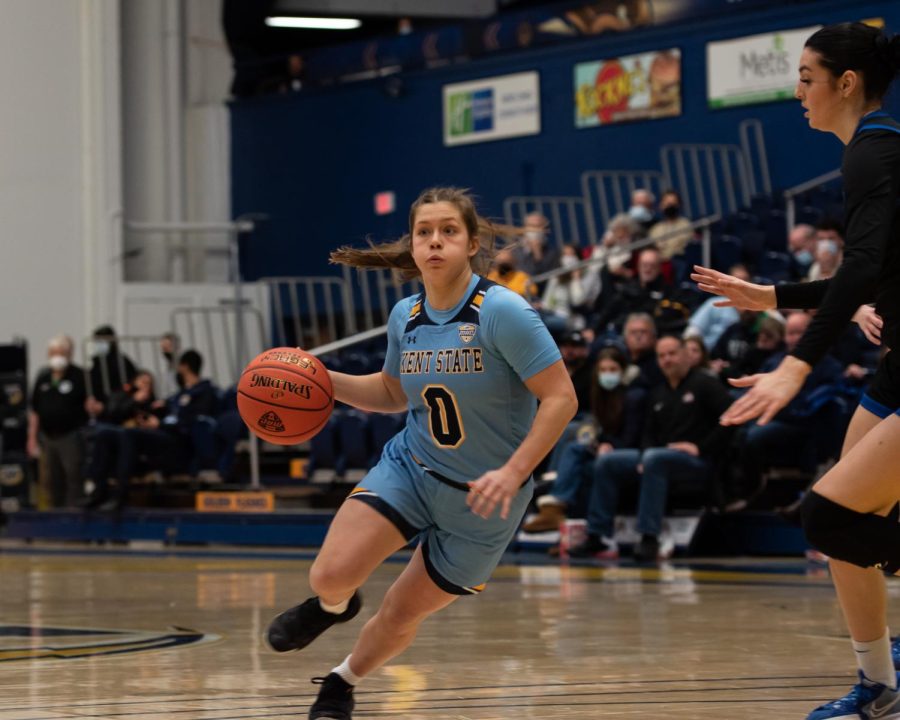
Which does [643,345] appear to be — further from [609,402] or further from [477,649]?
[477,649]

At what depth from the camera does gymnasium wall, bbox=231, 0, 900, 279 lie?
1822 centimetres

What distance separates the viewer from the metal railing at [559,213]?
64.1 feet

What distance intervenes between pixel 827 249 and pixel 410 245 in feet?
26.0

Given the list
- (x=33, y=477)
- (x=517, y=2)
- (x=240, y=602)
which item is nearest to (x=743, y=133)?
(x=517, y=2)

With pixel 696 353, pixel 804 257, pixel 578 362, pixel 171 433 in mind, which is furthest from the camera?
pixel 171 433

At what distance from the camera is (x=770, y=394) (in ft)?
12.9

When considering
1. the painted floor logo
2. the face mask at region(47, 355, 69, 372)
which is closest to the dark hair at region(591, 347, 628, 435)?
the painted floor logo

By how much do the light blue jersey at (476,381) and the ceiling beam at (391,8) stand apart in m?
19.5

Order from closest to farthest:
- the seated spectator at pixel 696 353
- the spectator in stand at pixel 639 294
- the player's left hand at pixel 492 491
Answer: the player's left hand at pixel 492 491 < the seated spectator at pixel 696 353 < the spectator in stand at pixel 639 294

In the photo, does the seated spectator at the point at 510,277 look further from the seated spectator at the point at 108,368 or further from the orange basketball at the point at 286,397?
the orange basketball at the point at 286,397

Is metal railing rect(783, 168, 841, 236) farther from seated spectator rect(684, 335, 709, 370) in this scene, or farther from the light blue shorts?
the light blue shorts

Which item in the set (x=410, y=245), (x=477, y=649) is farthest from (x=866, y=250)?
(x=477, y=649)

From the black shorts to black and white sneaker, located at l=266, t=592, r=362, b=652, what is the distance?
1562mm

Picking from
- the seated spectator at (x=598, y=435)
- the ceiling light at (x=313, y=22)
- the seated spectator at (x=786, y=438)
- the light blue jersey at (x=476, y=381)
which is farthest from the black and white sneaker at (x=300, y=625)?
the ceiling light at (x=313, y=22)
